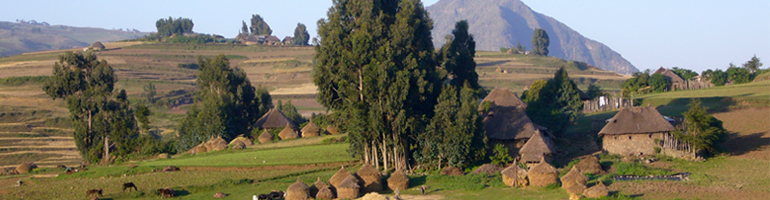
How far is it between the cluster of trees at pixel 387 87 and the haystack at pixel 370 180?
564 centimetres

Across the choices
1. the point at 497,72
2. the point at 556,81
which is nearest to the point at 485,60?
the point at 497,72

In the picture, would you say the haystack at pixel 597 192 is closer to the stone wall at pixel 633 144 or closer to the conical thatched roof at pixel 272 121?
the stone wall at pixel 633 144

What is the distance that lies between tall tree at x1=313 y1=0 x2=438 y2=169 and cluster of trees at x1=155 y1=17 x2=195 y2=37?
421 ft

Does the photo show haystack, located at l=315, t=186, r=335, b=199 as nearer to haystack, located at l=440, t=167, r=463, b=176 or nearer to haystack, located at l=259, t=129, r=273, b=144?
haystack, located at l=440, t=167, r=463, b=176

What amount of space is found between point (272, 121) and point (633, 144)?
1218 inches

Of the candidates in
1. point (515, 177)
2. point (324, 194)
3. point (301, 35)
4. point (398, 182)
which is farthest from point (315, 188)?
point (301, 35)

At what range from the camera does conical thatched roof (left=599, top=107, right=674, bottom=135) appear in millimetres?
33062

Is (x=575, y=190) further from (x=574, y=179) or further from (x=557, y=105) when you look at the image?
(x=557, y=105)

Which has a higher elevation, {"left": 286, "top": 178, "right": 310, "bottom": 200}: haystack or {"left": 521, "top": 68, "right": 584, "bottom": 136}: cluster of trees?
{"left": 521, "top": 68, "right": 584, "bottom": 136}: cluster of trees

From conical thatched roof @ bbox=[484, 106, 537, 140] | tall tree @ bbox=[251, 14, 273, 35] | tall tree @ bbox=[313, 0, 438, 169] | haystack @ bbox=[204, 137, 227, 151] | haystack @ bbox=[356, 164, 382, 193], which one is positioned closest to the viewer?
haystack @ bbox=[356, 164, 382, 193]

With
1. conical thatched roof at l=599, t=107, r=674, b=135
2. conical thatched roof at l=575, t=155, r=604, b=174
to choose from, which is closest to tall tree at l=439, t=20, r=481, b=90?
conical thatched roof at l=599, t=107, r=674, b=135

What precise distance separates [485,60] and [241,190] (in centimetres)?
9024

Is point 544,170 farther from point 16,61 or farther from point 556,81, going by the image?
point 16,61

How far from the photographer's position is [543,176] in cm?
2688
